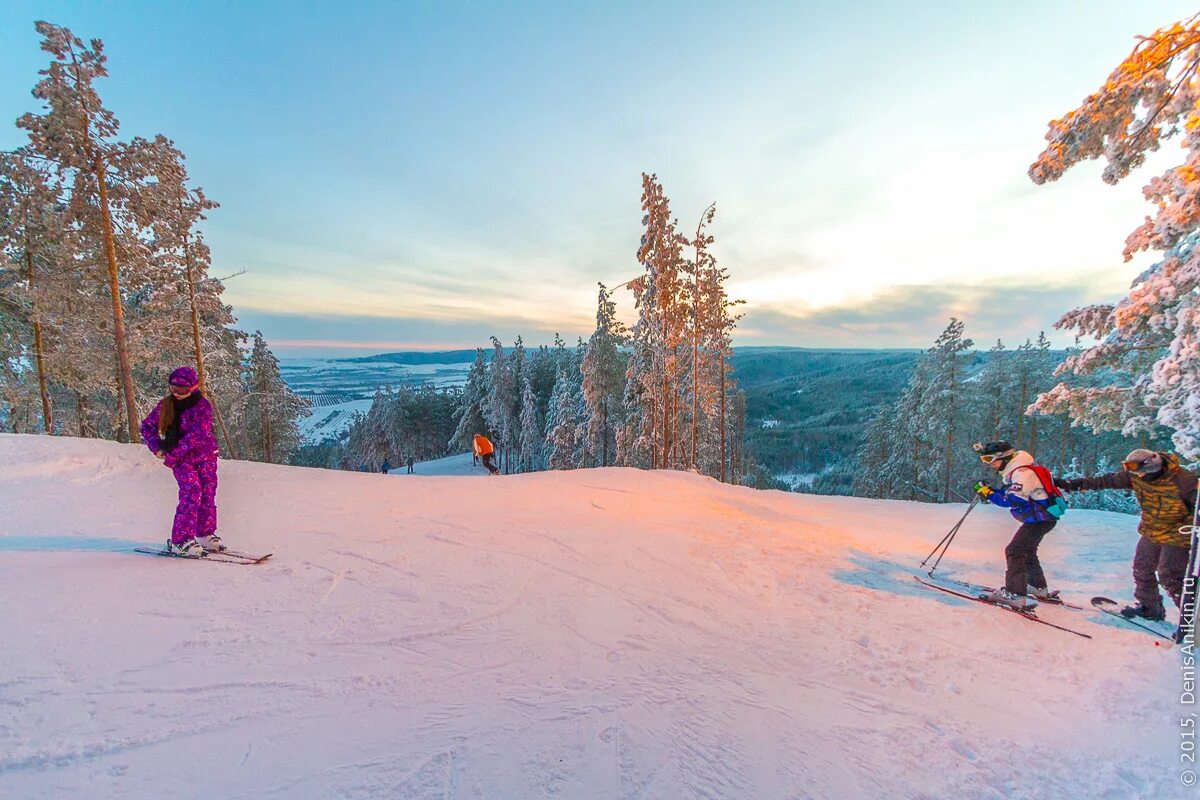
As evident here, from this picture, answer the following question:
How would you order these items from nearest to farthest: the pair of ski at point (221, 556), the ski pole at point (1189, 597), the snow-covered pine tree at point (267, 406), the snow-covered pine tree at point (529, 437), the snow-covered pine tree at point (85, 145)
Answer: the ski pole at point (1189, 597) → the pair of ski at point (221, 556) → the snow-covered pine tree at point (85, 145) → the snow-covered pine tree at point (267, 406) → the snow-covered pine tree at point (529, 437)

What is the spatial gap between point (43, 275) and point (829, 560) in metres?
21.3

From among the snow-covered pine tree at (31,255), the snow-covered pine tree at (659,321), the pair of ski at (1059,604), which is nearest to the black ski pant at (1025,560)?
the pair of ski at (1059,604)

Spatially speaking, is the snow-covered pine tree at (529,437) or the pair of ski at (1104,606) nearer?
the pair of ski at (1104,606)

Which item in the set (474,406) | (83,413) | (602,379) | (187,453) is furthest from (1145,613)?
(474,406)

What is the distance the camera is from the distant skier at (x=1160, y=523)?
5141 millimetres

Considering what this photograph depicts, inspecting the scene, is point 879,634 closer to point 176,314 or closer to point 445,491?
point 445,491

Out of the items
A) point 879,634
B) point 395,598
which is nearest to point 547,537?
point 395,598

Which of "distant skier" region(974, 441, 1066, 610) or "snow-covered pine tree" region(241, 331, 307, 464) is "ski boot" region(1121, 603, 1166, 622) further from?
"snow-covered pine tree" region(241, 331, 307, 464)

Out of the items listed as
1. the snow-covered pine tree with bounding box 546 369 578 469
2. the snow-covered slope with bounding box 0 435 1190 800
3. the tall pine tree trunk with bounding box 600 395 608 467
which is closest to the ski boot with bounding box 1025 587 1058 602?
the snow-covered slope with bounding box 0 435 1190 800

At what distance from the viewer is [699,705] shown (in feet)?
10.9

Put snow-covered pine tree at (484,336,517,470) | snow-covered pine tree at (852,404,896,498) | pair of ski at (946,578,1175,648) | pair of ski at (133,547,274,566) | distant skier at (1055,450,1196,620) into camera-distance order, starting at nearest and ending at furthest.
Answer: pair of ski at (946,578,1175,648) < distant skier at (1055,450,1196,620) < pair of ski at (133,547,274,566) < snow-covered pine tree at (852,404,896,498) < snow-covered pine tree at (484,336,517,470)

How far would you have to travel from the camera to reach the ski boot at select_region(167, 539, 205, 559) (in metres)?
5.37

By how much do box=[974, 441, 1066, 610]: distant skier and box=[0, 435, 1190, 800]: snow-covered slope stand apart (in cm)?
38

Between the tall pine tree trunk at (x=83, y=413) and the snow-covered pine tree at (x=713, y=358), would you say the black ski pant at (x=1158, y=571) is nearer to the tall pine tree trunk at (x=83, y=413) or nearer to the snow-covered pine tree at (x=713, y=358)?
the snow-covered pine tree at (x=713, y=358)
